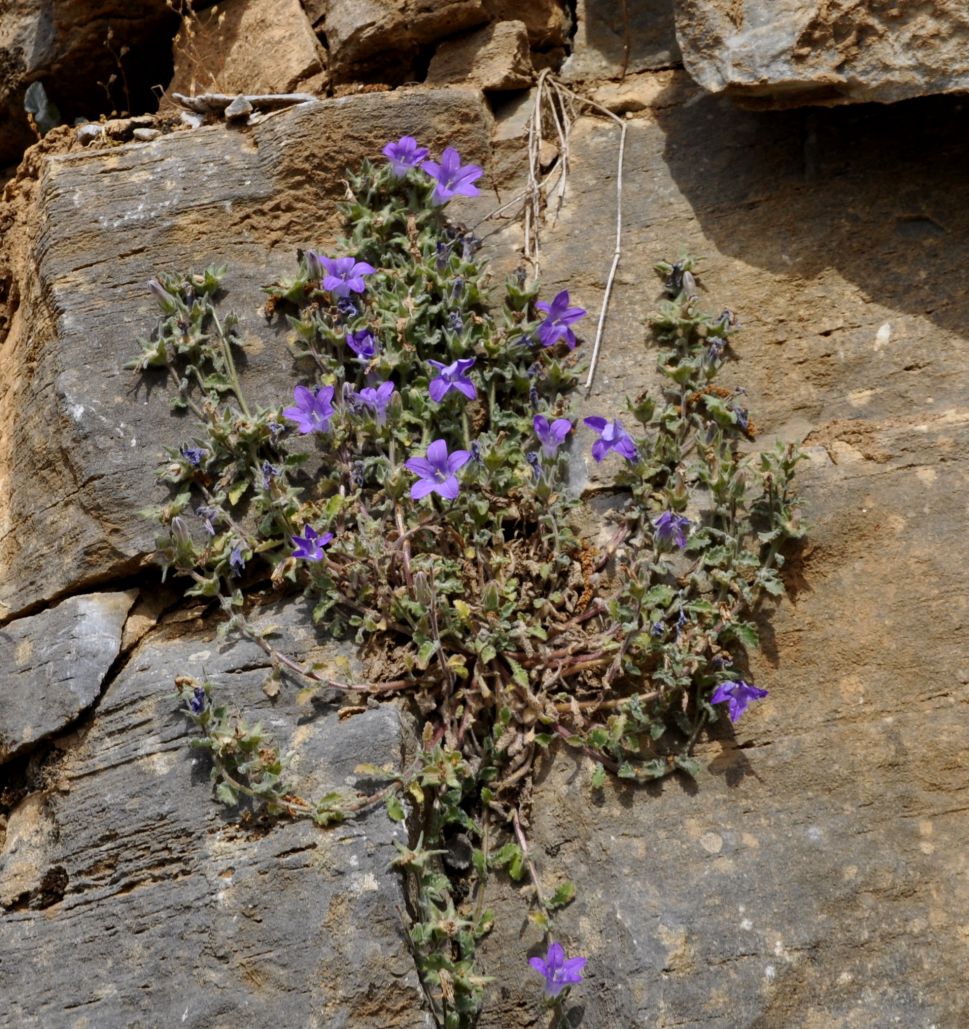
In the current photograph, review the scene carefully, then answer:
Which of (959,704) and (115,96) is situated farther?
(115,96)

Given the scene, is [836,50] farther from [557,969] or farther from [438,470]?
[557,969]

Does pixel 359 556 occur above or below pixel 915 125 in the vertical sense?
below

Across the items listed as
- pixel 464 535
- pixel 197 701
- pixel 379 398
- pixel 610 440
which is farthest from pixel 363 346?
pixel 197 701

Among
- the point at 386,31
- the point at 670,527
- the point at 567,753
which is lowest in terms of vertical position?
the point at 567,753

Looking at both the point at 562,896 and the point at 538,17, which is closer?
the point at 562,896

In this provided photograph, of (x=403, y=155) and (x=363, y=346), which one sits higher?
(x=403, y=155)

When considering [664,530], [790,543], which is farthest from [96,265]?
[790,543]

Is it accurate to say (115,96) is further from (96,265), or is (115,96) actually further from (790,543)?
(790,543)

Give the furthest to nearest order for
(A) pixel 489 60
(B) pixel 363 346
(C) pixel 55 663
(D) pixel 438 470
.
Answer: (A) pixel 489 60
(B) pixel 363 346
(C) pixel 55 663
(D) pixel 438 470
